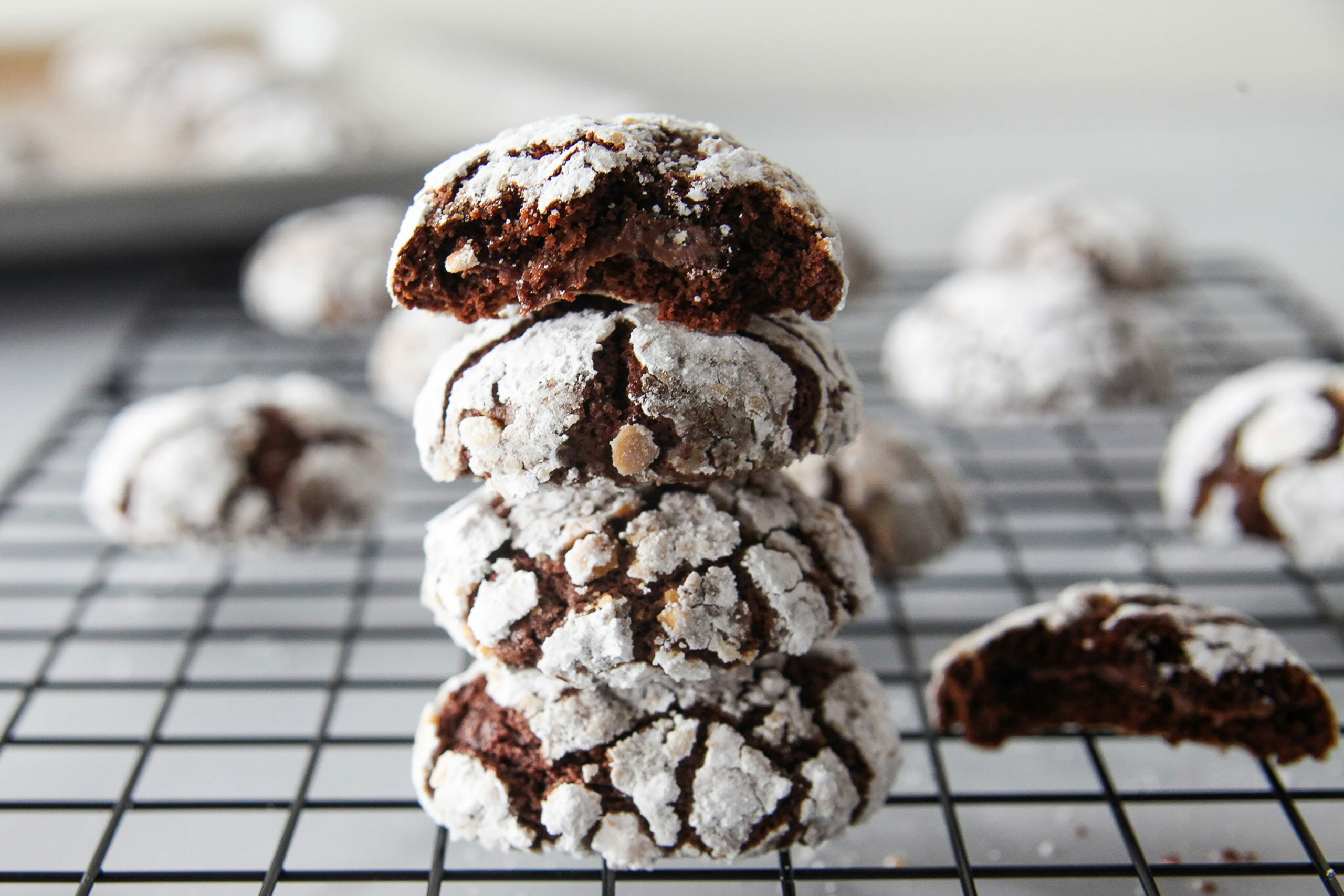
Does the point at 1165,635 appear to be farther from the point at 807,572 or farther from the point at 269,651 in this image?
the point at 269,651

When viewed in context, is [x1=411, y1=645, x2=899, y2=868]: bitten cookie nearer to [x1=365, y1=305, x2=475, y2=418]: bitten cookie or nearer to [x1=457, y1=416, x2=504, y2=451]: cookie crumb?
[x1=457, y1=416, x2=504, y2=451]: cookie crumb

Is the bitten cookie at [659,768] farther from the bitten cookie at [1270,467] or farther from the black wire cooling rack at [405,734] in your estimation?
the bitten cookie at [1270,467]

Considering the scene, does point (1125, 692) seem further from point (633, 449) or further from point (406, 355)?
point (406, 355)

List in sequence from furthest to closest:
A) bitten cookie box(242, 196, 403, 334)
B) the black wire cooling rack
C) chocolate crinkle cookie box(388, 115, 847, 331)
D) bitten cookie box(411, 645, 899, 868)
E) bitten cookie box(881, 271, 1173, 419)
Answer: bitten cookie box(242, 196, 403, 334) < bitten cookie box(881, 271, 1173, 419) < the black wire cooling rack < bitten cookie box(411, 645, 899, 868) < chocolate crinkle cookie box(388, 115, 847, 331)

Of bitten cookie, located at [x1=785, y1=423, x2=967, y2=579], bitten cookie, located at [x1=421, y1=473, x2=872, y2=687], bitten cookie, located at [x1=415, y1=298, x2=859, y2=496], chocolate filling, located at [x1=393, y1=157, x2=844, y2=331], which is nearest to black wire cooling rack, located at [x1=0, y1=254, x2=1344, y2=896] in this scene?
bitten cookie, located at [x1=785, y1=423, x2=967, y2=579]

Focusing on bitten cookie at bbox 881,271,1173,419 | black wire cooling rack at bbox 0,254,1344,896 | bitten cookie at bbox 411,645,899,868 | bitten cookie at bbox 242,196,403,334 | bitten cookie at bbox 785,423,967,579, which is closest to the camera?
bitten cookie at bbox 411,645,899,868

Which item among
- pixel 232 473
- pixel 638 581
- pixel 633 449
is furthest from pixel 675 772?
pixel 232 473
